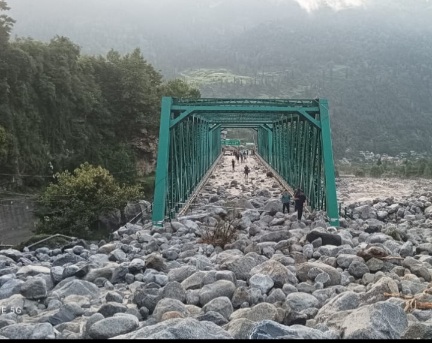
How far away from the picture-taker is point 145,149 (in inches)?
1721

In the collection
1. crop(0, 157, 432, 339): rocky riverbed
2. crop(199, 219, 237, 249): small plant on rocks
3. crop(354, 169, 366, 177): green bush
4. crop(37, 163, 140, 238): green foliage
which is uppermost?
crop(354, 169, 366, 177): green bush

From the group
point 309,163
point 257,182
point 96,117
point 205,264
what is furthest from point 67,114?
point 205,264

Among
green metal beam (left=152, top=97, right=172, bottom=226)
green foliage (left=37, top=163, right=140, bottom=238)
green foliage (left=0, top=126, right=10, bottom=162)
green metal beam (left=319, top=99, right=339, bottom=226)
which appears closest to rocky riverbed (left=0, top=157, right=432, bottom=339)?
green metal beam (left=319, top=99, right=339, bottom=226)

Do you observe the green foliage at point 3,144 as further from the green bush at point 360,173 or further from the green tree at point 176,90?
the green bush at point 360,173

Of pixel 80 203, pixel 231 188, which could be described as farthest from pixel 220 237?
pixel 231 188

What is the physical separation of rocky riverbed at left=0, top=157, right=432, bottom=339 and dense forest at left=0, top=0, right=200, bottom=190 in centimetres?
1622

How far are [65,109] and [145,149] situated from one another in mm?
10116

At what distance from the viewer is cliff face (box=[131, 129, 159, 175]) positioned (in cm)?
4281

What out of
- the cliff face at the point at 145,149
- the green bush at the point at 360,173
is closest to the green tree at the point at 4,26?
the cliff face at the point at 145,149

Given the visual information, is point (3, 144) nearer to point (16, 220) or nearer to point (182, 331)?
point (16, 220)

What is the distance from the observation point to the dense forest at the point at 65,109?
95.6 ft

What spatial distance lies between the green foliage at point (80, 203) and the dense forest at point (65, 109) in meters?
6.78

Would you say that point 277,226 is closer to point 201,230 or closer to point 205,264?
point 201,230

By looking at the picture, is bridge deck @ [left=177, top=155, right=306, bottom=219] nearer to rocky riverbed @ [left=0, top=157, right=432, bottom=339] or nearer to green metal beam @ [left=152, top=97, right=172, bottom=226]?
green metal beam @ [left=152, top=97, right=172, bottom=226]
